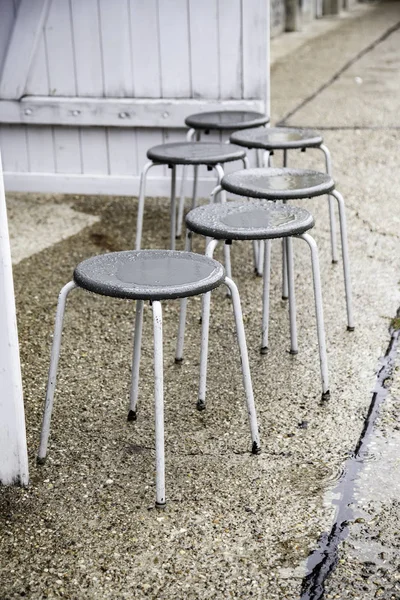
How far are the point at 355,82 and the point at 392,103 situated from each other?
4.85 feet

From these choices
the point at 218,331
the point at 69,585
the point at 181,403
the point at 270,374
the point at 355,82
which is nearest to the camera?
the point at 69,585

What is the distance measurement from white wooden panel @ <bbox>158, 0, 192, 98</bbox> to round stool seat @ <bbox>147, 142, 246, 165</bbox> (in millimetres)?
1329

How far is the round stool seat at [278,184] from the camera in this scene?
146 inches

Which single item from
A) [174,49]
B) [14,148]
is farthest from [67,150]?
[174,49]

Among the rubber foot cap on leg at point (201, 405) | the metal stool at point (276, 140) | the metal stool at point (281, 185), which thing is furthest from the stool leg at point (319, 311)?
the metal stool at point (276, 140)

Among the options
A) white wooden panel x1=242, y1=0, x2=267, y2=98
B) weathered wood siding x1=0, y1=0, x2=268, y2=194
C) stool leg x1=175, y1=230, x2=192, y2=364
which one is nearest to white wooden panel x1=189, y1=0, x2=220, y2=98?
weathered wood siding x1=0, y1=0, x2=268, y2=194

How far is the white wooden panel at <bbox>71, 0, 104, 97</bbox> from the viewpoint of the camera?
6.10 metres

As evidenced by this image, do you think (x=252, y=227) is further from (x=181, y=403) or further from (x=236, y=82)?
(x=236, y=82)

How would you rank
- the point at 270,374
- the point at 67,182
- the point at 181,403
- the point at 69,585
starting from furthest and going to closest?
the point at 67,182
the point at 270,374
the point at 181,403
the point at 69,585

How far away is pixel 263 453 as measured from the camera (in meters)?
3.23

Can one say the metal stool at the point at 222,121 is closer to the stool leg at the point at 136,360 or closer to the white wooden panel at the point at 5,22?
the white wooden panel at the point at 5,22

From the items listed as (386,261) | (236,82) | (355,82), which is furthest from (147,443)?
(355,82)

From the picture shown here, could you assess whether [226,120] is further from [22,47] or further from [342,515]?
[342,515]

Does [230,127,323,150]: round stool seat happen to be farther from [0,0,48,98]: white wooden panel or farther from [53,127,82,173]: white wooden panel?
[0,0,48,98]: white wooden panel
